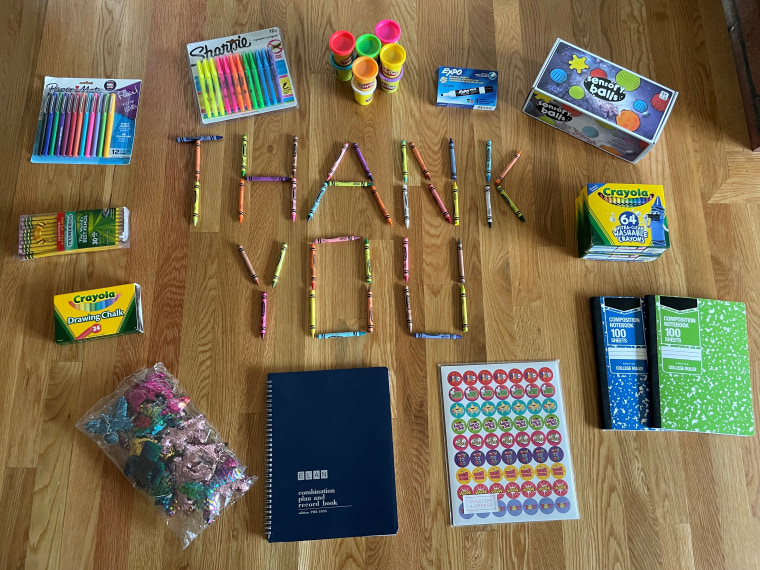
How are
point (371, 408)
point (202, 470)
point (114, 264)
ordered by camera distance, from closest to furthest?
point (202, 470) → point (371, 408) → point (114, 264)

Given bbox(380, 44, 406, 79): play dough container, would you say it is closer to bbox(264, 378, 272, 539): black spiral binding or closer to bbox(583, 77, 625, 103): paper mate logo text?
bbox(583, 77, 625, 103): paper mate logo text

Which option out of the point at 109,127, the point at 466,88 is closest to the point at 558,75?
the point at 466,88

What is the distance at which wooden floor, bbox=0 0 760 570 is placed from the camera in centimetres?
138

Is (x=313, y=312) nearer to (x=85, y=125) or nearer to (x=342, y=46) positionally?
(x=342, y=46)

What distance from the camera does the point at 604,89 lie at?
5.07 feet

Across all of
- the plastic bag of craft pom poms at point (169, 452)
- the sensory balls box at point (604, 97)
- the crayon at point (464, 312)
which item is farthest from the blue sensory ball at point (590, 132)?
the plastic bag of craft pom poms at point (169, 452)

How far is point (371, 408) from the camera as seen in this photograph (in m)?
1.43

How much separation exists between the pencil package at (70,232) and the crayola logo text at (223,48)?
0.60 meters

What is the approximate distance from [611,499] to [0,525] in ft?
5.41

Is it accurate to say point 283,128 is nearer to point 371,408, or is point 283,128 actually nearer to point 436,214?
point 436,214

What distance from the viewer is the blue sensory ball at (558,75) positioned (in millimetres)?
1558

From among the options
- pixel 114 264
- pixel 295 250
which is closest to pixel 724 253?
pixel 295 250

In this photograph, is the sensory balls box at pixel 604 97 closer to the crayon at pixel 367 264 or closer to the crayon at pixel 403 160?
the crayon at pixel 403 160

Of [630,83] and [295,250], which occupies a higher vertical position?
[630,83]
